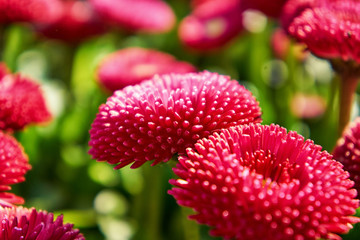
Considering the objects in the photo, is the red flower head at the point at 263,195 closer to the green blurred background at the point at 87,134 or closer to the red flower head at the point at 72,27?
the green blurred background at the point at 87,134

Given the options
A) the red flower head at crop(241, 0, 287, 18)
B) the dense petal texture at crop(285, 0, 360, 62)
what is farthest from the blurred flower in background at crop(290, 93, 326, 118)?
the dense petal texture at crop(285, 0, 360, 62)

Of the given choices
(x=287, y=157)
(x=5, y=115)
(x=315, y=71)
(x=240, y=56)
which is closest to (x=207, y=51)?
(x=240, y=56)

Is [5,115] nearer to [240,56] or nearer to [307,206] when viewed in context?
[307,206]

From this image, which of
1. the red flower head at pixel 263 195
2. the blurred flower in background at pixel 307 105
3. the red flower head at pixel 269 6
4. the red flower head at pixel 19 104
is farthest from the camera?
the blurred flower in background at pixel 307 105

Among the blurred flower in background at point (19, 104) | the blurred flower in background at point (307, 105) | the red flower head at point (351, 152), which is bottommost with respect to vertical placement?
the blurred flower in background at point (307, 105)

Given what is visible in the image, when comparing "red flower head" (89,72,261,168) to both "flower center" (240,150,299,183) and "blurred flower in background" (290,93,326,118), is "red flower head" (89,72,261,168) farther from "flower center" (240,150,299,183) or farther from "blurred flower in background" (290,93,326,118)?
"blurred flower in background" (290,93,326,118)

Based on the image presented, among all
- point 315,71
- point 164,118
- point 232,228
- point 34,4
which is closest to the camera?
point 232,228

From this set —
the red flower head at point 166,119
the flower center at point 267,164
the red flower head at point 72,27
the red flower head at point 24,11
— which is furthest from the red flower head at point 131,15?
the flower center at point 267,164
